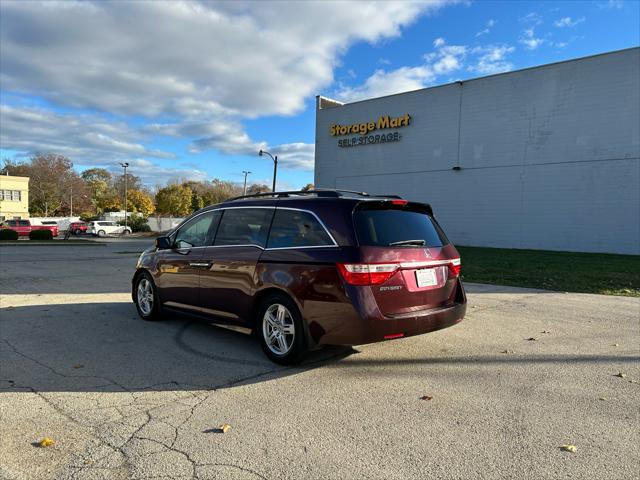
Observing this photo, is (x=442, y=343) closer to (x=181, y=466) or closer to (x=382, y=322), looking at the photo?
(x=382, y=322)

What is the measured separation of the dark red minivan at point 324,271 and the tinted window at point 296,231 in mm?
11

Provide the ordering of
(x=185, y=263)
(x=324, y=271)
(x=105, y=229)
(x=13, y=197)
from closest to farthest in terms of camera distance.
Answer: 1. (x=324, y=271)
2. (x=185, y=263)
3. (x=105, y=229)
4. (x=13, y=197)

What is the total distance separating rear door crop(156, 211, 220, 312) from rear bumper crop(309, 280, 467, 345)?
7.02 feet

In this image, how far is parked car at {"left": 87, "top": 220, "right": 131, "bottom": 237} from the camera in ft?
166

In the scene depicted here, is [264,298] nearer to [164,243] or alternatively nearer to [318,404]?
[318,404]

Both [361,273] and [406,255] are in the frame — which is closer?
[361,273]

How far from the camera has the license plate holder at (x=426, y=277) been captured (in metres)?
4.69

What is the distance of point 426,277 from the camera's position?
4.77 m

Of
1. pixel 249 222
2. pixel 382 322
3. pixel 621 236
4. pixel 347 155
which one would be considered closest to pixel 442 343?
pixel 382 322

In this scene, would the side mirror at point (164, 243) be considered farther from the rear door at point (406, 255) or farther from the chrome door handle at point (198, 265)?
the rear door at point (406, 255)

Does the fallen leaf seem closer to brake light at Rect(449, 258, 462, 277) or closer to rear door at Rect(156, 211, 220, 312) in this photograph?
rear door at Rect(156, 211, 220, 312)

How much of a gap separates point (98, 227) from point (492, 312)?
5023 centimetres

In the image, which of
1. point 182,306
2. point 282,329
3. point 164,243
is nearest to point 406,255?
point 282,329

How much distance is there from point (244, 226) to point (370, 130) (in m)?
27.2
